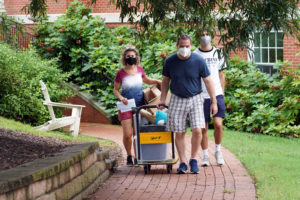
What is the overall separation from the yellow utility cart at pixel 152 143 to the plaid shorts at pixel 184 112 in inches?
7.9

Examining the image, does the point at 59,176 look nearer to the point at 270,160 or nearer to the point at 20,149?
the point at 20,149

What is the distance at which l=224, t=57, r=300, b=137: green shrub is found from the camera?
12680 millimetres

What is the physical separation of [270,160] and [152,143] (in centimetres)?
201

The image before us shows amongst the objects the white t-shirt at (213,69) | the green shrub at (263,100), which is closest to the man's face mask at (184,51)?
the white t-shirt at (213,69)

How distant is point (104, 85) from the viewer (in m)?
15.4

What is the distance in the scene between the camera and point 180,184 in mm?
7066

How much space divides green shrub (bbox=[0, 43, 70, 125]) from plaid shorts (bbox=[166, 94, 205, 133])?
16.9ft

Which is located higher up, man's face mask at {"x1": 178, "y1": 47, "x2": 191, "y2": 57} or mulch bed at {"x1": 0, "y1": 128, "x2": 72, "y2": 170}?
man's face mask at {"x1": 178, "y1": 47, "x2": 191, "y2": 57}

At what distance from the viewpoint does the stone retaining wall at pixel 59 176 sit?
475cm

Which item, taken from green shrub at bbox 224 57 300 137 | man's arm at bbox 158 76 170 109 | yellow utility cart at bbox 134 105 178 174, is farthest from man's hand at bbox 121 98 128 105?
green shrub at bbox 224 57 300 137

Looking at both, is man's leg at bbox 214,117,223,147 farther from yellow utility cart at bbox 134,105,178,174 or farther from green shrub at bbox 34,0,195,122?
green shrub at bbox 34,0,195,122

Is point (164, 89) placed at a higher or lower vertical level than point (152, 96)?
higher

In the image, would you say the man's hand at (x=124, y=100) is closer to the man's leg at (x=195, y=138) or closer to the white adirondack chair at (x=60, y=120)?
the man's leg at (x=195, y=138)

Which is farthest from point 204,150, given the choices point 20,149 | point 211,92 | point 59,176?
point 59,176
